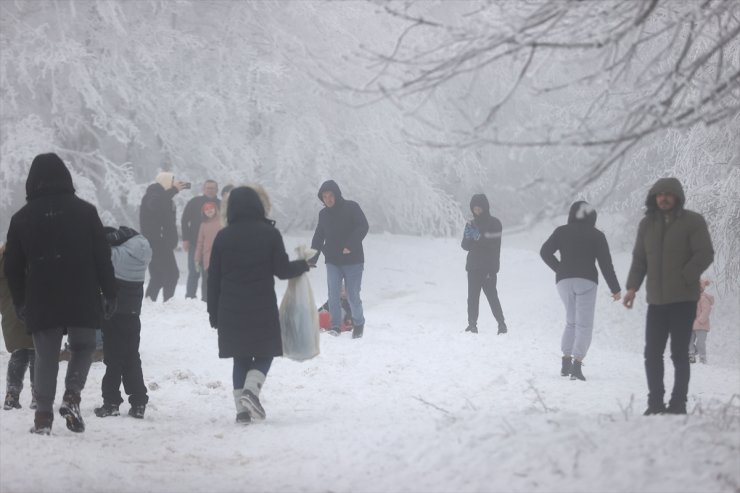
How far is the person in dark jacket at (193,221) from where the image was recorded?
51.5 ft

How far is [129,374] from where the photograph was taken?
806cm

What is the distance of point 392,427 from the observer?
23.3 feet

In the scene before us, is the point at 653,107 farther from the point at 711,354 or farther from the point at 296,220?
the point at 296,220

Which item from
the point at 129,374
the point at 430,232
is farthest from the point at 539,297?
the point at 129,374

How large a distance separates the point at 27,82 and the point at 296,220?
809 centimetres

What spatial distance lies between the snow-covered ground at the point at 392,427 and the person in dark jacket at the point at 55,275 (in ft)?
1.20

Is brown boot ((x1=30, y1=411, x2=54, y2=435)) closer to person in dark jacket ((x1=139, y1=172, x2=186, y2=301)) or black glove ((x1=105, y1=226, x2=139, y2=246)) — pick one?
black glove ((x1=105, y1=226, x2=139, y2=246))

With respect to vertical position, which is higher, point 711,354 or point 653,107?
point 653,107

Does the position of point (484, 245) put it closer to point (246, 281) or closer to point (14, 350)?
point (246, 281)

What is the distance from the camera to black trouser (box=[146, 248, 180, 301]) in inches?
602

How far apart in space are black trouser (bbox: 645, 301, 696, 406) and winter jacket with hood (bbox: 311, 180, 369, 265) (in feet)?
18.6

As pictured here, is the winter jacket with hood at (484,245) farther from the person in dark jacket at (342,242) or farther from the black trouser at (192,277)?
the black trouser at (192,277)

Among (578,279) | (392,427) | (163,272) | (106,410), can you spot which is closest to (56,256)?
(106,410)

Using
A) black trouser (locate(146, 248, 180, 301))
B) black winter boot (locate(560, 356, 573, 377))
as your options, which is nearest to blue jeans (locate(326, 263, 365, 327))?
black winter boot (locate(560, 356, 573, 377))
